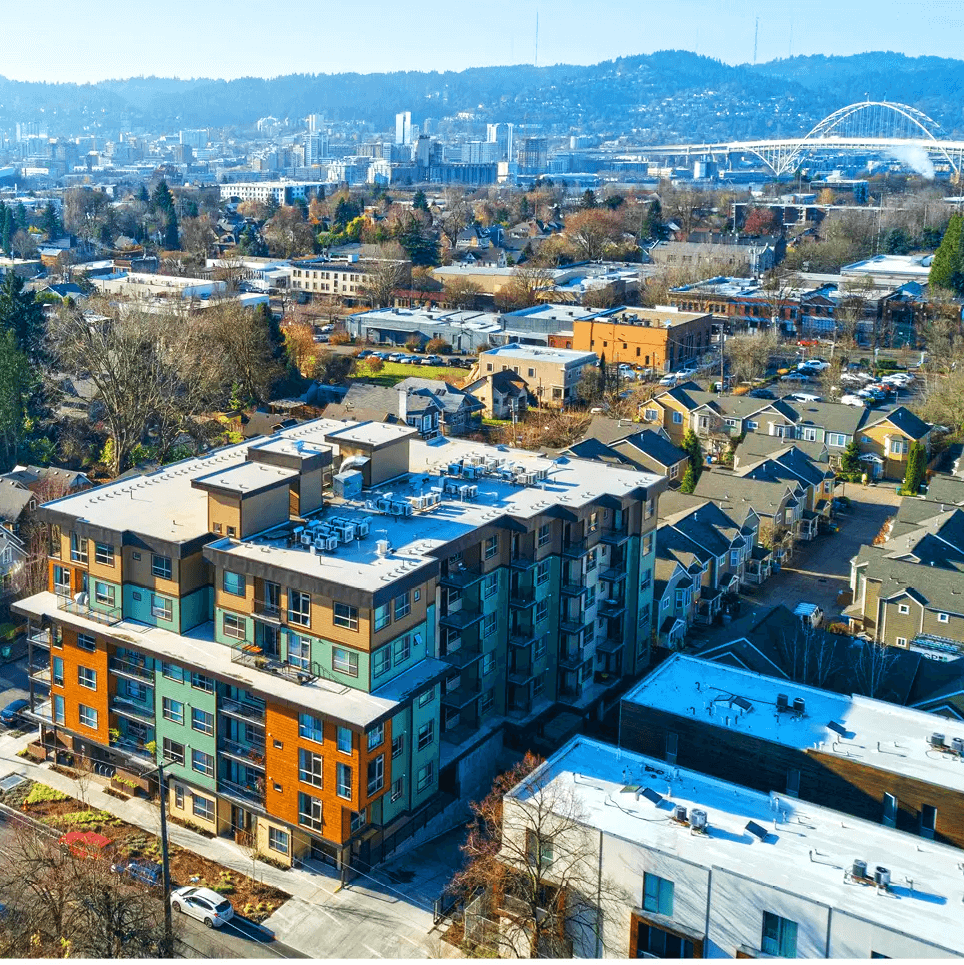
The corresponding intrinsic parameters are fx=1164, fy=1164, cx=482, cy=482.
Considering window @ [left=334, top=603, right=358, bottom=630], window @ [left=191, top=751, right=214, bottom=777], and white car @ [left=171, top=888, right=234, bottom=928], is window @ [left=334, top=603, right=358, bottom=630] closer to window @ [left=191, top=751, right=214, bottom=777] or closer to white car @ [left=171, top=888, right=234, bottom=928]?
window @ [left=191, top=751, right=214, bottom=777]

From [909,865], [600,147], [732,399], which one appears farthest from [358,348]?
[600,147]

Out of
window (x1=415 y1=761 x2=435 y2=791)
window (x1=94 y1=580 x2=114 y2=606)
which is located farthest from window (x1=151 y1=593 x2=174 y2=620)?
window (x1=415 y1=761 x2=435 y2=791)

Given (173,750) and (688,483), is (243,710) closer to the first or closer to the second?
(173,750)

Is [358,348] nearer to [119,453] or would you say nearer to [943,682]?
[119,453]

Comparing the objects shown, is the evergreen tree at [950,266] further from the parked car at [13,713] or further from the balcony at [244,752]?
the balcony at [244,752]

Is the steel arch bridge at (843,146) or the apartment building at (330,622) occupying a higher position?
the steel arch bridge at (843,146)

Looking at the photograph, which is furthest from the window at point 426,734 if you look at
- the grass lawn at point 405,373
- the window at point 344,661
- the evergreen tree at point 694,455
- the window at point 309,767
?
the grass lawn at point 405,373

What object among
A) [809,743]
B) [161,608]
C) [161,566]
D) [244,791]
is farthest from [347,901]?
[809,743]

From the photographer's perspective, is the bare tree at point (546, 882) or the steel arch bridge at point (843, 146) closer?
the bare tree at point (546, 882)
